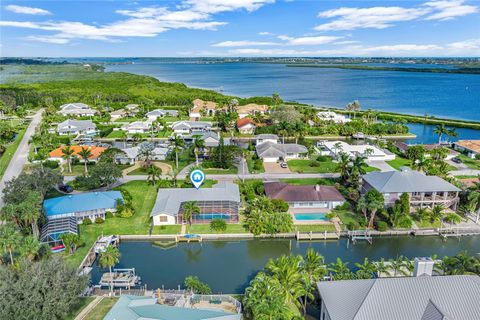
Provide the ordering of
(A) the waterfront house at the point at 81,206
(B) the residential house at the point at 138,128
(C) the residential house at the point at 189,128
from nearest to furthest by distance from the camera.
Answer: (A) the waterfront house at the point at 81,206 < (C) the residential house at the point at 189,128 < (B) the residential house at the point at 138,128

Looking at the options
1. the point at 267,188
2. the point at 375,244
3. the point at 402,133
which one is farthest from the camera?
the point at 402,133

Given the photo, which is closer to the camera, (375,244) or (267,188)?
(375,244)

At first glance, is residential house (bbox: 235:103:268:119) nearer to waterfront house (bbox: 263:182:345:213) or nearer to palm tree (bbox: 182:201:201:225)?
waterfront house (bbox: 263:182:345:213)

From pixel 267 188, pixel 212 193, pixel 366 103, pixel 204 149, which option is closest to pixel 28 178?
pixel 212 193

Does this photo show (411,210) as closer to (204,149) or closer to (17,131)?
(204,149)

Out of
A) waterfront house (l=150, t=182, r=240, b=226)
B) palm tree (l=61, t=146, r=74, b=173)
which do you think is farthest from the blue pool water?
palm tree (l=61, t=146, r=74, b=173)

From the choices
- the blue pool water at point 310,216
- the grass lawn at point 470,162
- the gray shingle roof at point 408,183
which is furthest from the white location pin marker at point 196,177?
the grass lawn at point 470,162

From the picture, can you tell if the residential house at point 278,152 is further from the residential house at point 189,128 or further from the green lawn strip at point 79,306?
the green lawn strip at point 79,306
